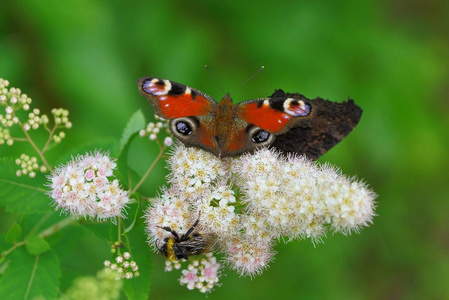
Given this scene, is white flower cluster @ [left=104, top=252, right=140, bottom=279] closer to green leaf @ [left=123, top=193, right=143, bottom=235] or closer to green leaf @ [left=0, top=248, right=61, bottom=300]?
green leaf @ [left=123, top=193, right=143, bottom=235]

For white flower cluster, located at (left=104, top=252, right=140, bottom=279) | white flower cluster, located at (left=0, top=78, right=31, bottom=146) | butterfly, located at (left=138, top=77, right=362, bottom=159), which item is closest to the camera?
white flower cluster, located at (left=104, top=252, right=140, bottom=279)

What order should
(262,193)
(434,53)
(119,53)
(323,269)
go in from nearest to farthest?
(262,193), (119,53), (323,269), (434,53)

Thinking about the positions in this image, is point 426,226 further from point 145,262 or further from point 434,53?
point 145,262

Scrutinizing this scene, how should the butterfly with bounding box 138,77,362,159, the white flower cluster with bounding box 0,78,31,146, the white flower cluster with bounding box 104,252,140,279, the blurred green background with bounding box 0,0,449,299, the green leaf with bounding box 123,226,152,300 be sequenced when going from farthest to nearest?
the blurred green background with bounding box 0,0,449,299
the butterfly with bounding box 138,77,362,159
the white flower cluster with bounding box 0,78,31,146
the green leaf with bounding box 123,226,152,300
the white flower cluster with bounding box 104,252,140,279

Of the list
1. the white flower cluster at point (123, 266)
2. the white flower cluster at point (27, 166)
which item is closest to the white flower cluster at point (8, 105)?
the white flower cluster at point (27, 166)

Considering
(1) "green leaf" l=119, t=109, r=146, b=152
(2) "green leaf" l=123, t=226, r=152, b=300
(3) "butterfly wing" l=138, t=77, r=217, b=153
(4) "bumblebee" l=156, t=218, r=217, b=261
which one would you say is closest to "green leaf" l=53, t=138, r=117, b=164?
(1) "green leaf" l=119, t=109, r=146, b=152

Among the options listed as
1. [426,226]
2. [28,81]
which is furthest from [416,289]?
[28,81]
